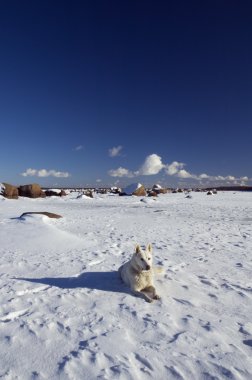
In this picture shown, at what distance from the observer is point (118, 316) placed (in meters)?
6.06

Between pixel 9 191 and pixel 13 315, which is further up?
pixel 9 191

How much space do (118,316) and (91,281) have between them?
2.29 meters

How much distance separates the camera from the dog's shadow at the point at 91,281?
772cm

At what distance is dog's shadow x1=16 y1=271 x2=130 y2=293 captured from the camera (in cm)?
772

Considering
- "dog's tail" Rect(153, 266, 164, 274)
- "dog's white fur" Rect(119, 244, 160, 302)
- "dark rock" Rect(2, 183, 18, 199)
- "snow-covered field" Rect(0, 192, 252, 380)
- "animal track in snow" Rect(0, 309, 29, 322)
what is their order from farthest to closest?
1. "dark rock" Rect(2, 183, 18, 199)
2. "dog's tail" Rect(153, 266, 164, 274)
3. "dog's white fur" Rect(119, 244, 160, 302)
4. "animal track in snow" Rect(0, 309, 29, 322)
5. "snow-covered field" Rect(0, 192, 252, 380)

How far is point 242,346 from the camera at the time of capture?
5.01 meters

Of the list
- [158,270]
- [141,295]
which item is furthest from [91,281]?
[158,270]

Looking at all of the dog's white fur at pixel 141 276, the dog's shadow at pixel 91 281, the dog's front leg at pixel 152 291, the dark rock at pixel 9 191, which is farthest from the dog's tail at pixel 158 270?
the dark rock at pixel 9 191

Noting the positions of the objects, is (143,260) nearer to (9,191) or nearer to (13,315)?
(13,315)

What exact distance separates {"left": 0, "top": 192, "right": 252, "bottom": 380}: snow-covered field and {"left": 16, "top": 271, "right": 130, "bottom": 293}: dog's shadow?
3cm

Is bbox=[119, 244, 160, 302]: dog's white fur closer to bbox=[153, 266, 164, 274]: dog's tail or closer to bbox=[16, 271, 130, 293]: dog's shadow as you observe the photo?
bbox=[16, 271, 130, 293]: dog's shadow

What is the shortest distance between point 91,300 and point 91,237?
24.7ft

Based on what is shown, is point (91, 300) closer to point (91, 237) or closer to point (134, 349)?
point (134, 349)

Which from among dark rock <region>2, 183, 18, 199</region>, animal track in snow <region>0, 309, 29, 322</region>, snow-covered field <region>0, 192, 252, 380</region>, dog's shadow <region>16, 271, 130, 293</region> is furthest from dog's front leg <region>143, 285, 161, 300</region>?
dark rock <region>2, 183, 18, 199</region>
